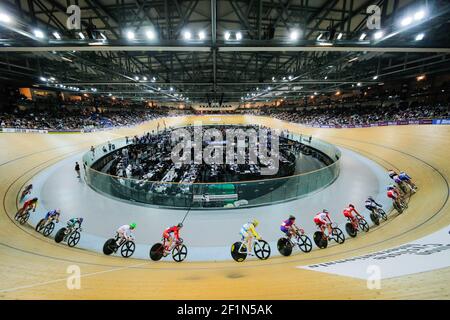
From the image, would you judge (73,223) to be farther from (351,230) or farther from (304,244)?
(351,230)

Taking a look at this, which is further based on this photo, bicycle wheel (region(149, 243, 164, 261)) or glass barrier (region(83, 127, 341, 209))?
glass barrier (region(83, 127, 341, 209))

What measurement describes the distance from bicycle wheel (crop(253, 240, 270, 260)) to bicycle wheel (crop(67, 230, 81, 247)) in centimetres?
549

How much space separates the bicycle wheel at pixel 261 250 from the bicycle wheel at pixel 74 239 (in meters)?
5.49

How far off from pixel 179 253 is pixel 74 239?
3.43 m

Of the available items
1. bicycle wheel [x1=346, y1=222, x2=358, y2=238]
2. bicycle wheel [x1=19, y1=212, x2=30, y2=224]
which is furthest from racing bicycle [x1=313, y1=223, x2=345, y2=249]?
bicycle wheel [x1=19, y1=212, x2=30, y2=224]

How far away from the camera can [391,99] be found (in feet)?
102

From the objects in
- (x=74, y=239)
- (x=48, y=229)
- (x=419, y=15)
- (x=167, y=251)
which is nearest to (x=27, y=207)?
(x=48, y=229)

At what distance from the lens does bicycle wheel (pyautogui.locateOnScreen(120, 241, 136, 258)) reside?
20.5 ft

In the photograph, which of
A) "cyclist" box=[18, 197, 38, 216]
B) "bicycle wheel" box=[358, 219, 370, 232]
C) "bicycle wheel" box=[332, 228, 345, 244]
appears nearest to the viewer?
"bicycle wheel" box=[332, 228, 345, 244]

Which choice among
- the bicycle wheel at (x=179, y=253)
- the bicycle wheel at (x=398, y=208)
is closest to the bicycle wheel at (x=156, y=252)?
the bicycle wheel at (x=179, y=253)

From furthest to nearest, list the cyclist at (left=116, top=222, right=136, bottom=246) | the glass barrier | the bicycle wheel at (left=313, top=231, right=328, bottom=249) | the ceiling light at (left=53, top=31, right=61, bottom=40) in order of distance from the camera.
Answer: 1. the glass barrier
2. the ceiling light at (left=53, top=31, right=61, bottom=40)
3. the bicycle wheel at (left=313, top=231, right=328, bottom=249)
4. the cyclist at (left=116, top=222, right=136, bottom=246)

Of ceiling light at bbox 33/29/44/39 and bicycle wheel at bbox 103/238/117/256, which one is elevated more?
ceiling light at bbox 33/29/44/39

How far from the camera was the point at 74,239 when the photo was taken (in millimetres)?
6750

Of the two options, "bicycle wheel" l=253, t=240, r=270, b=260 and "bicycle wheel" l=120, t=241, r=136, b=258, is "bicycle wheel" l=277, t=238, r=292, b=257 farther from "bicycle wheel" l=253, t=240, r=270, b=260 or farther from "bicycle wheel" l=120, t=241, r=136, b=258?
"bicycle wheel" l=120, t=241, r=136, b=258
